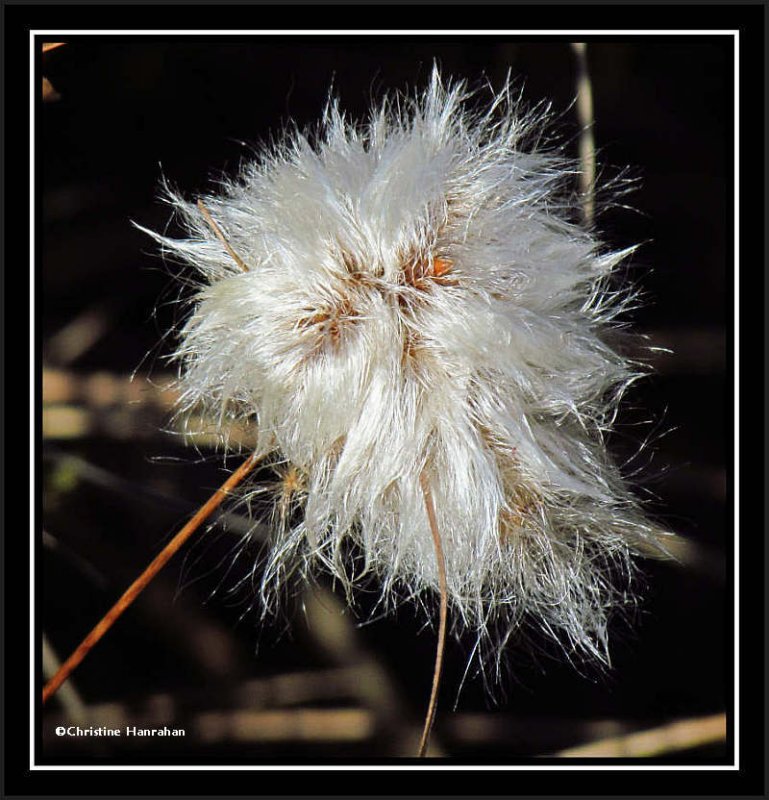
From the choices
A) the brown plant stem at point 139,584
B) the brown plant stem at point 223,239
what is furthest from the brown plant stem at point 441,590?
the brown plant stem at point 223,239

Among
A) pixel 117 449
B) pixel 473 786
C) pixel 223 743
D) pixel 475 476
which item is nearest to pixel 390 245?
pixel 475 476

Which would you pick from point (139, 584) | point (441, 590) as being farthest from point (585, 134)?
point (139, 584)

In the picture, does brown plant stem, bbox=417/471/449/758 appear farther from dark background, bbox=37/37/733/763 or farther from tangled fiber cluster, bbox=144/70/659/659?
dark background, bbox=37/37/733/763

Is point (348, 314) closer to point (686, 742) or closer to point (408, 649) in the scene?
point (408, 649)

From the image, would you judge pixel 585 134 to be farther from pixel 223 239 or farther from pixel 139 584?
pixel 139 584

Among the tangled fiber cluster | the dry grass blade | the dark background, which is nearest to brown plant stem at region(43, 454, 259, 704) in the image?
the tangled fiber cluster
